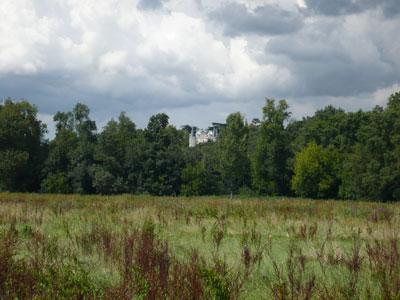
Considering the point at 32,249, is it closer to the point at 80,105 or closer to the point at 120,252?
the point at 120,252

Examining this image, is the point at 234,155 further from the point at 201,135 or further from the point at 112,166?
the point at 201,135

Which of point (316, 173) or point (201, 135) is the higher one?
point (201, 135)

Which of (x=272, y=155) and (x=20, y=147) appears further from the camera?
(x=272, y=155)

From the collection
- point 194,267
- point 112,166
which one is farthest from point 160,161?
point 194,267

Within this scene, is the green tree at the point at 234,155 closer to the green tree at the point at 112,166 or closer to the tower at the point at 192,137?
the green tree at the point at 112,166

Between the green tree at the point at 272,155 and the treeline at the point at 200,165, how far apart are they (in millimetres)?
142

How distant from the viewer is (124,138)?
75.3 metres

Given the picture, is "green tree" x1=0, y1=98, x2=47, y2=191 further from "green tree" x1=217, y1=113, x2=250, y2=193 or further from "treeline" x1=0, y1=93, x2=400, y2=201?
"green tree" x1=217, y1=113, x2=250, y2=193

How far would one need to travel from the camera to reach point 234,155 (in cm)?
7588

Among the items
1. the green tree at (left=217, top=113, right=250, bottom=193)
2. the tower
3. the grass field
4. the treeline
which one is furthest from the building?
the grass field

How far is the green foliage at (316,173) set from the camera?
68.4m

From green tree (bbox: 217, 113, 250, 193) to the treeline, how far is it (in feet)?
0.64

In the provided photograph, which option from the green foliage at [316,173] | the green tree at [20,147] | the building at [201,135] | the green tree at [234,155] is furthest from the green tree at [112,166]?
the building at [201,135]

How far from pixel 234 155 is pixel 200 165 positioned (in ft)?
22.0
